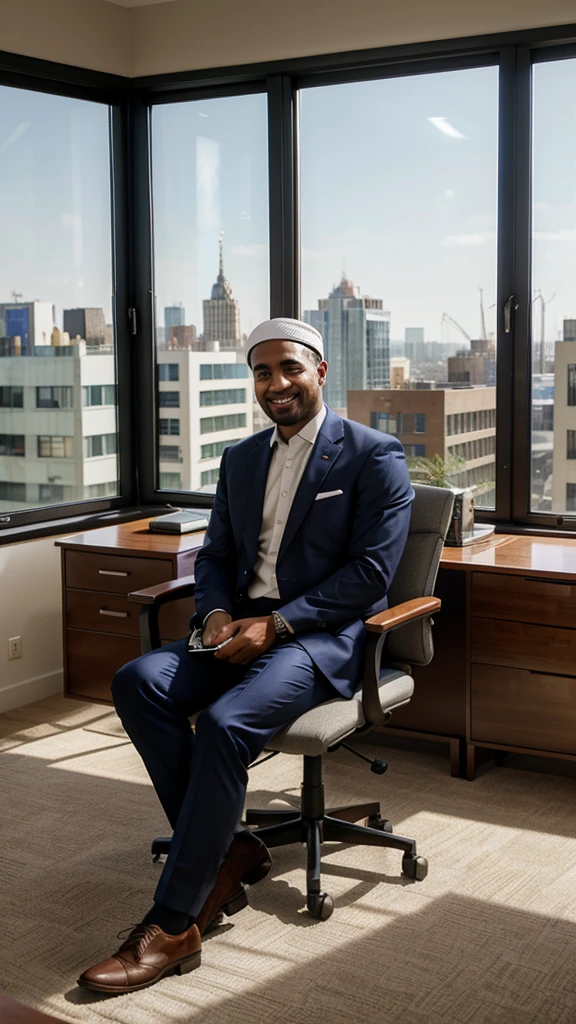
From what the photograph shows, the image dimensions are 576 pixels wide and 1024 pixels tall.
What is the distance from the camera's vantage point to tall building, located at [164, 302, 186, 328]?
491cm

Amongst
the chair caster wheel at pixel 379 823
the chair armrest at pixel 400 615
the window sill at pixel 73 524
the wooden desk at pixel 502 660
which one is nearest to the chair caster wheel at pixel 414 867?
the chair caster wheel at pixel 379 823

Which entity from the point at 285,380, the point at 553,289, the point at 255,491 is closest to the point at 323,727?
the point at 255,491

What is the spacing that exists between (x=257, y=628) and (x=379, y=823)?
77cm

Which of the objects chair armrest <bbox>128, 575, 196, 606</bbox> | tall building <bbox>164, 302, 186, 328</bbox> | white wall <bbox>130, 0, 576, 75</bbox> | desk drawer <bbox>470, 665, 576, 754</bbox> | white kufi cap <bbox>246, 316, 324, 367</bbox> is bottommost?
desk drawer <bbox>470, 665, 576, 754</bbox>

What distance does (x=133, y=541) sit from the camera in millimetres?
4238

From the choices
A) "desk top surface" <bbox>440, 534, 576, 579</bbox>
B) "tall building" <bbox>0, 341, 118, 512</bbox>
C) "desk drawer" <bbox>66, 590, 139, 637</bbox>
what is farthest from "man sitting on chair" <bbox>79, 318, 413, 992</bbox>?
→ "tall building" <bbox>0, 341, 118, 512</bbox>

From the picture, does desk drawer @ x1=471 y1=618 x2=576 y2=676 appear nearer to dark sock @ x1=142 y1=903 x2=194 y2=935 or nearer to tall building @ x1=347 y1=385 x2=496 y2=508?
tall building @ x1=347 y1=385 x2=496 y2=508

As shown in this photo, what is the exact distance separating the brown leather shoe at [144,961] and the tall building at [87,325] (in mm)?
2863

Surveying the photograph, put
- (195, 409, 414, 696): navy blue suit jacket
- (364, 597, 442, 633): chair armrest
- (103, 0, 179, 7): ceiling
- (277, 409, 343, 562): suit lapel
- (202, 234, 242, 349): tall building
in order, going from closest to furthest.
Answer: (364, 597, 442, 633): chair armrest < (195, 409, 414, 696): navy blue suit jacket < (277, 409, 343, 562): suit lapel < (103, 0, 179, 7): ceiling < (202, 234, 242, 349): tall building

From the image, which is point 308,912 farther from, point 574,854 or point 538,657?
point 538,657

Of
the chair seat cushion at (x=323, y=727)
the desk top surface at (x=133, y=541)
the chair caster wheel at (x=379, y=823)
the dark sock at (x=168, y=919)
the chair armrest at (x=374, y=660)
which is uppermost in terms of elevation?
the desk top surface at (x=133, y=541)

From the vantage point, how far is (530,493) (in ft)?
13.7

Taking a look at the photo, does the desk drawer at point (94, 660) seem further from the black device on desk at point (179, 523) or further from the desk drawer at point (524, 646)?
the desk drawer at point (524, 646)

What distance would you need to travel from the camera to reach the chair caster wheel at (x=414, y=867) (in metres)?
2.96
